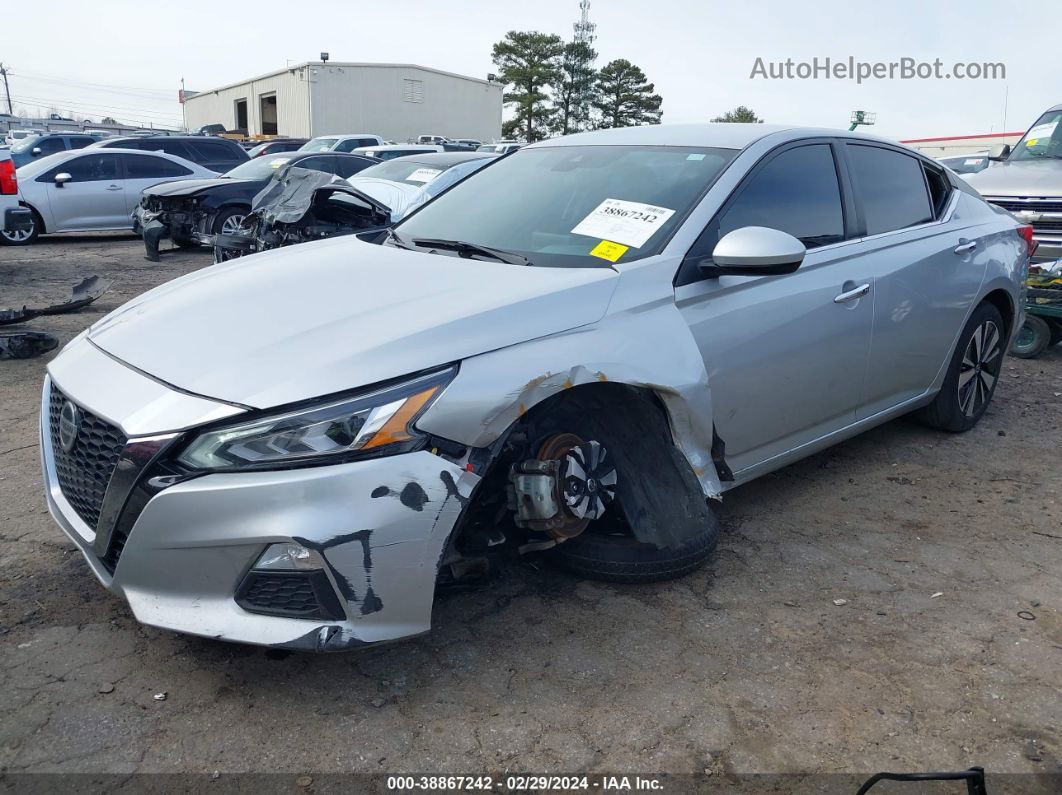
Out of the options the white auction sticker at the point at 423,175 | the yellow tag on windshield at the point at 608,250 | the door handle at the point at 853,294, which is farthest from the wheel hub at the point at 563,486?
the white auction sticker at the point at 423,175

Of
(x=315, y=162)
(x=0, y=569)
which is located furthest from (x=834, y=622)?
(x=315, y=162)

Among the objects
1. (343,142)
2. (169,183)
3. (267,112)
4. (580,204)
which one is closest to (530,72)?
(267,112)

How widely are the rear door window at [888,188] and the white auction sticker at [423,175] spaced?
235 inches

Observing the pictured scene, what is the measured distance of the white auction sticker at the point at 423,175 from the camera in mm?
9594

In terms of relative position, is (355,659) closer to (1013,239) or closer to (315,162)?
(1013,239)

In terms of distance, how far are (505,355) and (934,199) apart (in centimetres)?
306

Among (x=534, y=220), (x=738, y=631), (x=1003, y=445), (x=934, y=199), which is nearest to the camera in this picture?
(x=738, y=631)

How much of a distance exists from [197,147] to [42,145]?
4.32 m

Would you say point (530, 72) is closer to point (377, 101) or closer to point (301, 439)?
point (377, 101)

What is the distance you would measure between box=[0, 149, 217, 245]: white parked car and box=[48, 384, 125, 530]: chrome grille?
12162 mm

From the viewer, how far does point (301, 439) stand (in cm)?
226

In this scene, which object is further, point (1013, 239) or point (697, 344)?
point (1013, 239)

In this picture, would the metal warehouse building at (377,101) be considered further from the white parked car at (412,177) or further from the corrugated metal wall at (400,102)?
the white parked car at (412,177)

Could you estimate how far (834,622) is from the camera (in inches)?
117
